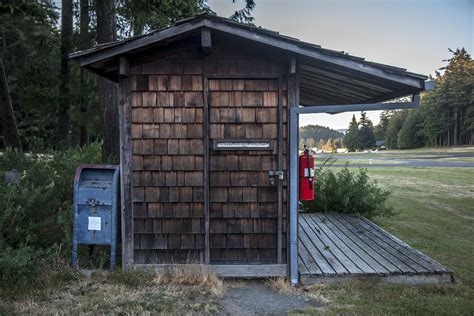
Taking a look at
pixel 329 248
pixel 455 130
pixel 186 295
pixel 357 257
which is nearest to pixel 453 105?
pixel 455 130

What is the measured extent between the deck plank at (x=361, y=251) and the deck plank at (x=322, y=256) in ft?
1.27

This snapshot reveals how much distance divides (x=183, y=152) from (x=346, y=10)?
11.3 meters

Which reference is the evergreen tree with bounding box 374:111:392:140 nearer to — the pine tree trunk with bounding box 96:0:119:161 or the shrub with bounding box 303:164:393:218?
the shrub with bounding box 303:164:393:218

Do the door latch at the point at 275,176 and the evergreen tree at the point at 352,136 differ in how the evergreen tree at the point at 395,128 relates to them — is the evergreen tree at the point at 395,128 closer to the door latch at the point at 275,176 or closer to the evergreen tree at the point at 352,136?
the evergreen tree at the point at 352,136

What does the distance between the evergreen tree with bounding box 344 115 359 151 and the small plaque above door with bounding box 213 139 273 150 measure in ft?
224

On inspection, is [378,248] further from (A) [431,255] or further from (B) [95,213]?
(B) [95,213]

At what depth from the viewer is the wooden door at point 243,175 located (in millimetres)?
4176

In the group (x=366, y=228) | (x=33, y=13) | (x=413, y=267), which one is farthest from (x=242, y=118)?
(x=33, y=13)

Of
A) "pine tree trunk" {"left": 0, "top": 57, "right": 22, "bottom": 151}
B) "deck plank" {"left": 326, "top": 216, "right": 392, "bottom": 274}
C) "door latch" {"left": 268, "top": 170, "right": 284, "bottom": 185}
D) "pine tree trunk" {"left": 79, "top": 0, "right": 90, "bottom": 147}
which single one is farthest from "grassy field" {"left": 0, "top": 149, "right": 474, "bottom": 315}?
"pine tree trunk" {"left": 0, "top": 57, "right": 22, "bottom": 151}

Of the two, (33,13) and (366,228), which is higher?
(33,13)

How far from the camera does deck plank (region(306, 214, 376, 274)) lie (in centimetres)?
422

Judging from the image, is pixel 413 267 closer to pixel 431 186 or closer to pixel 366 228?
pixel 366 228

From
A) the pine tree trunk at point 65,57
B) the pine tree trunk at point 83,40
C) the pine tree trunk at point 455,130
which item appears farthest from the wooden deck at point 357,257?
the pine tree trunk at point 455,130

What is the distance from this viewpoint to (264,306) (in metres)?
3.48
